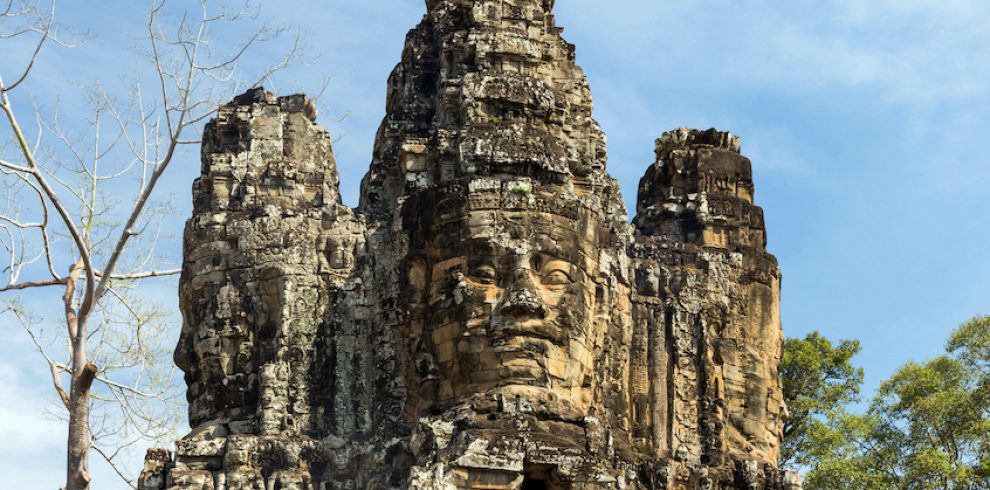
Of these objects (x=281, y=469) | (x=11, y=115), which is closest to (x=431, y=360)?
(x=281, y=469)

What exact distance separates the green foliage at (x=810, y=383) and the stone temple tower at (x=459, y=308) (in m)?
11.4

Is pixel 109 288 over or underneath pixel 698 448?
over

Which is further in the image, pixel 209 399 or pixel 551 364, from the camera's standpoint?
pixel 209 399

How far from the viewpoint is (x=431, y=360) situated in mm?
32562

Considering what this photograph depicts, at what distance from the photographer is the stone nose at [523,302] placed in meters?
31.8

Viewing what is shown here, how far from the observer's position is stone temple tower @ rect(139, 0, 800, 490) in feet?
105

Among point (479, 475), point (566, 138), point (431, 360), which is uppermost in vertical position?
point (566, 138)

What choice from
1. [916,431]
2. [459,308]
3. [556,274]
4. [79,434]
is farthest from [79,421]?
[916,431]

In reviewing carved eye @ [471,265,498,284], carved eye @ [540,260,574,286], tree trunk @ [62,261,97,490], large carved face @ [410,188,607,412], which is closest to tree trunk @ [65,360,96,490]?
tree trunk @ [62,261,97,490]

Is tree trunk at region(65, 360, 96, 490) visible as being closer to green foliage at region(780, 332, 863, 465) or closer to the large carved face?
the large carved face

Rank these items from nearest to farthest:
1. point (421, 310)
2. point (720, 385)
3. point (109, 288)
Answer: point (421, 310) < point (109, 288) < point (720, 385)

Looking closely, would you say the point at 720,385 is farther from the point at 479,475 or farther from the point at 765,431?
the point at 479,475

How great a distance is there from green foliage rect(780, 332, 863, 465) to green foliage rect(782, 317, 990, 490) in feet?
0.15

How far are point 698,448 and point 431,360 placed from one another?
254 inches
